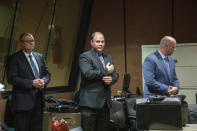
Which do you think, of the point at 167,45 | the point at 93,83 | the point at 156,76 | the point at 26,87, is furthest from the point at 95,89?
the point at 167,45

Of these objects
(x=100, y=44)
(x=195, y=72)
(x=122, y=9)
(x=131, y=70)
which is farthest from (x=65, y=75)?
(x=100, y=44)

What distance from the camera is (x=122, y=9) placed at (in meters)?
6.88

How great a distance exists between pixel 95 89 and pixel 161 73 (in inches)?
31.1

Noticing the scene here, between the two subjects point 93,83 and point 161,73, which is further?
point 161,73

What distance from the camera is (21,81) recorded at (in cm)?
372

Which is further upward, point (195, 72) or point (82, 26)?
point (82, 26)

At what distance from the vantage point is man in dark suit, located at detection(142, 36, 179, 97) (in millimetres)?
3562

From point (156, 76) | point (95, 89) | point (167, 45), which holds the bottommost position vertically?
point (95, 89)

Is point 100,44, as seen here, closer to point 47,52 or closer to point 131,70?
point 47,52

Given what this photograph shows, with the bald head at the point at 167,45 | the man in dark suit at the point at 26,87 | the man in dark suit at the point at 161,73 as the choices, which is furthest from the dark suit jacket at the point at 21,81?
the bald head at the point at 167,45

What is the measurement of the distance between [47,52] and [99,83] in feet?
9.79

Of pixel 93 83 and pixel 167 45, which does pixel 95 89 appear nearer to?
pixel 93 83

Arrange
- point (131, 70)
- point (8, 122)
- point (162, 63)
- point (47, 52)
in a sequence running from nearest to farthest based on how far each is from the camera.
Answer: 1. point (162, 63)
2. point (8, 122)
3. point (47, 52)
4. point (131, 70)

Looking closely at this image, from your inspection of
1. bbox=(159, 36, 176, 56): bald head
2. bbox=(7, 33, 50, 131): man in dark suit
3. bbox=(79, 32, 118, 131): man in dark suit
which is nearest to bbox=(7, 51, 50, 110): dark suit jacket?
bbox=(7, 33, 50, 131): man in dark suit
